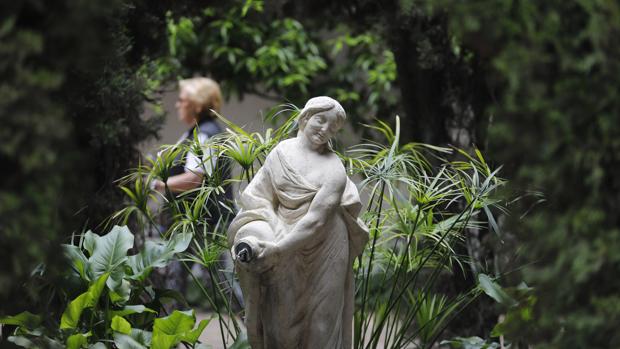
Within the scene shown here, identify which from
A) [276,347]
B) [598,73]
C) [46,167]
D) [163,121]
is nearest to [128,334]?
[276,347]

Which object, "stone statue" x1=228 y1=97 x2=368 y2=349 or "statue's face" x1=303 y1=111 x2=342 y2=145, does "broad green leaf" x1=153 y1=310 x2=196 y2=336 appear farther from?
"statue's face" x1=303 y1=111 x2=342 y2=145

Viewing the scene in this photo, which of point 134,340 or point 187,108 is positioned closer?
point 134,340

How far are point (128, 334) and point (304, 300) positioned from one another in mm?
1114

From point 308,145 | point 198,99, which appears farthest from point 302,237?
point 198,99

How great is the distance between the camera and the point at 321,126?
5305 mm

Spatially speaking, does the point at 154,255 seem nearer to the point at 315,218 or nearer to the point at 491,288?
the point at 315,218

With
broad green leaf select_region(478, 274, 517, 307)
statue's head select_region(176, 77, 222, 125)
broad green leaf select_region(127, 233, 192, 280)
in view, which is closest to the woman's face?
statue's head select_region(176, 77, 222, 125)

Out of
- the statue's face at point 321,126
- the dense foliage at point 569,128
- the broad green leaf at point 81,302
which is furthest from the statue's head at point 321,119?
the dense foliage at point 569,128

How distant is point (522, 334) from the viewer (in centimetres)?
374

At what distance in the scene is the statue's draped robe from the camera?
524 centimetres

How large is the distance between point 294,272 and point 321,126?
0.66m

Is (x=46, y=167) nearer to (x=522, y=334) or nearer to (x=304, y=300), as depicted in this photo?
(x=522, y=334)

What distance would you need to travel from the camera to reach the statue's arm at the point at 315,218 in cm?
515

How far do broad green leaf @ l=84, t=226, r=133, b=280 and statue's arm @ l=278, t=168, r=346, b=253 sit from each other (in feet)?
4.48
